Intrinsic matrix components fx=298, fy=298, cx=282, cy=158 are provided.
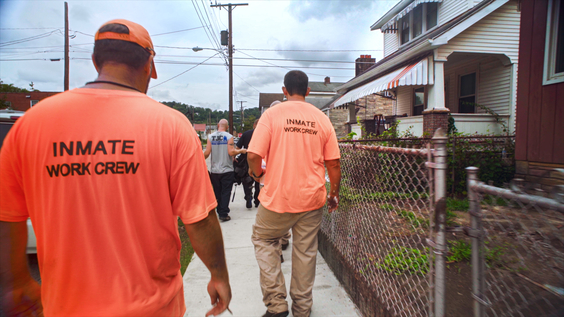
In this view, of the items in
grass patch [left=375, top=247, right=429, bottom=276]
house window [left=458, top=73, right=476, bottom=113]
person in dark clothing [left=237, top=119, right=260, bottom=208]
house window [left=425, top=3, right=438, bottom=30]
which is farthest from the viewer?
house window [left=425, top=3, right=438, bottom=30]

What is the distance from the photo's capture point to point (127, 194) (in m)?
1.16

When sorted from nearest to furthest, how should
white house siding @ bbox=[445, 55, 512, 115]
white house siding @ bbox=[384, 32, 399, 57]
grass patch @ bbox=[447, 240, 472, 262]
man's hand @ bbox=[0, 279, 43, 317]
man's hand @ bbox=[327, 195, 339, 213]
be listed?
man's hand @ bbox=[0, 279, 43, 317]
man's hand @ bbox=[327, 195, 339, 213]
grass patch @ bbox=[447, 240, 472, 262]
white house siding @ bbox=[445, 55, 512, 115]
white house siding @ bbox=[384, 32, 399, 57]

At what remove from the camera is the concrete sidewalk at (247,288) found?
8.94 ft

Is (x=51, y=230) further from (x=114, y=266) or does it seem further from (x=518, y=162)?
(x=518, y=162)

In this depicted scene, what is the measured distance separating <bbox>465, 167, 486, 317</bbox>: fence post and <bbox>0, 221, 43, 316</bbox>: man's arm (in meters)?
1.85

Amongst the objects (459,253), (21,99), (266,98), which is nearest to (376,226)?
(459,253)

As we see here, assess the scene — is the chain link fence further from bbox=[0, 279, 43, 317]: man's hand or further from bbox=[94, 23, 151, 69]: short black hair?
bbox=[0, 279, 43, 317]: man's hand

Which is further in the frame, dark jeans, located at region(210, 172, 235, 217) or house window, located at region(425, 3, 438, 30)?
house window, located at region(425, 3, 438, 30)

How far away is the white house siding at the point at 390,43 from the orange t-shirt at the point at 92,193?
15600 millimetres

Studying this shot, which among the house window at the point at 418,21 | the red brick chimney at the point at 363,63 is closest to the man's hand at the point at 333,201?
the house window at the point at 418,21

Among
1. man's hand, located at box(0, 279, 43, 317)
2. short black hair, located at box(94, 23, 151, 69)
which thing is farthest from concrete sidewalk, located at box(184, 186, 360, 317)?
short black hair, located at box(94, 23, 151, 69)

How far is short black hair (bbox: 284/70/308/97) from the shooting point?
8.41 ft

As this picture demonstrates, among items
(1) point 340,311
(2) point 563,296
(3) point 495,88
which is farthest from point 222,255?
(3) point 495,88

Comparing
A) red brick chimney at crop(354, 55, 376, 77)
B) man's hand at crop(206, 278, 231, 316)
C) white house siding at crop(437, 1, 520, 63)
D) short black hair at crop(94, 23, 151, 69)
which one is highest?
red brick chimney at crop(354, 55, 376, 77)
